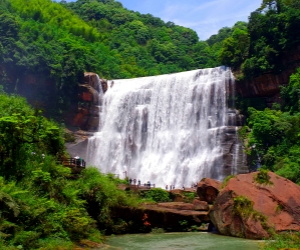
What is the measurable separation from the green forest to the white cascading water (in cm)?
255

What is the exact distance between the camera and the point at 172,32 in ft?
279

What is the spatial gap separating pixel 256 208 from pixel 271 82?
2152cm

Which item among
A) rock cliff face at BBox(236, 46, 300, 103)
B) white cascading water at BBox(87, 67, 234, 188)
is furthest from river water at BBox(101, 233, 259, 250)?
rock cliff face at BBox(236, 46, 300, 103)

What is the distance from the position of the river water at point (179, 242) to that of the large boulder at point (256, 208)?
576 mm

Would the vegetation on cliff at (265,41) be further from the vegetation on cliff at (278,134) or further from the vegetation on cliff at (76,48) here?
the vegetation on cliff at (76,48)

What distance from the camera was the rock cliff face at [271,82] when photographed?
35.5 metres

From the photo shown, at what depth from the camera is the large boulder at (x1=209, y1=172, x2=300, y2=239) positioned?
52.4ft

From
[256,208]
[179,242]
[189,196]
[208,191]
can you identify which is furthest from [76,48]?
[179,242]

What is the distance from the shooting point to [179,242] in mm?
15430

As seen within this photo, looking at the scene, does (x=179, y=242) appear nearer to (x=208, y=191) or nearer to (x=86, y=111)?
(x=208, y=191)

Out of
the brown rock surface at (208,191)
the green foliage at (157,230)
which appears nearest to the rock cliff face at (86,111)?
the brown rock surface at (208,191)

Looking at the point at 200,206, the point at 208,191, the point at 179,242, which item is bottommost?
the point at 179,242

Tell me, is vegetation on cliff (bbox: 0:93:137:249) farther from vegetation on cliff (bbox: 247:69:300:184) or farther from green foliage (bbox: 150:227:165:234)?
vegetation on cliff (bbox: 247:69:300:184)

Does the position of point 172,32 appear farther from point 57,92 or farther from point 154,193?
point 154,193
